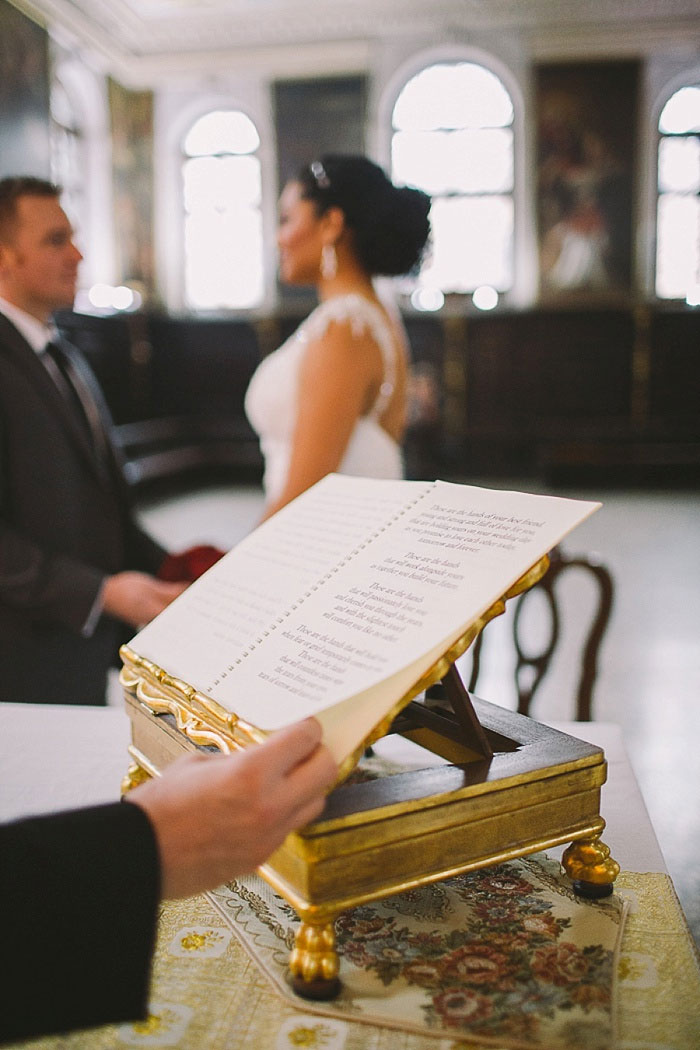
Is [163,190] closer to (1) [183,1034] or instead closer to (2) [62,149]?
(2) [62,149]

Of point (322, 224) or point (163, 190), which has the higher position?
point (163, 190)

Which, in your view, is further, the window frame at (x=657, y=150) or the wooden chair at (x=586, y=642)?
the window frame at (x=657, y=150)

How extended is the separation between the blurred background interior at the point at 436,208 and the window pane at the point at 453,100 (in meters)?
0.03

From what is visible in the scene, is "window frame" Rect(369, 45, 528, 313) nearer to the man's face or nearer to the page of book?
the man's face

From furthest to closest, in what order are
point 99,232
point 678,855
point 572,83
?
point 99,232 → point 572,83 → point 678,855

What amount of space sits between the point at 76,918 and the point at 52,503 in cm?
182

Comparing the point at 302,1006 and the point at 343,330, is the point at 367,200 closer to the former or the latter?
the point at 343,330

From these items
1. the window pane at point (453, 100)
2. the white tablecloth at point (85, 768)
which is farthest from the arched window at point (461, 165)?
the white tablecloth at point (85, 768)

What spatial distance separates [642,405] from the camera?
13.1 meters

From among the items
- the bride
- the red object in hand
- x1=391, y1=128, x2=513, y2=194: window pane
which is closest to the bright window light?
x1=391, y1=128, x2=513, y2=194: window pane

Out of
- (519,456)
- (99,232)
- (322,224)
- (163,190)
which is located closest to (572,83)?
(519,456)

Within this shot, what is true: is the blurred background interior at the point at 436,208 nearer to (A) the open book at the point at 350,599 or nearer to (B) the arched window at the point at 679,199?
(B) the arched window at the point at 679,199

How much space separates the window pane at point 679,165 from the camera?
42.8 ft

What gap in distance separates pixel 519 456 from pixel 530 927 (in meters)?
12.8
